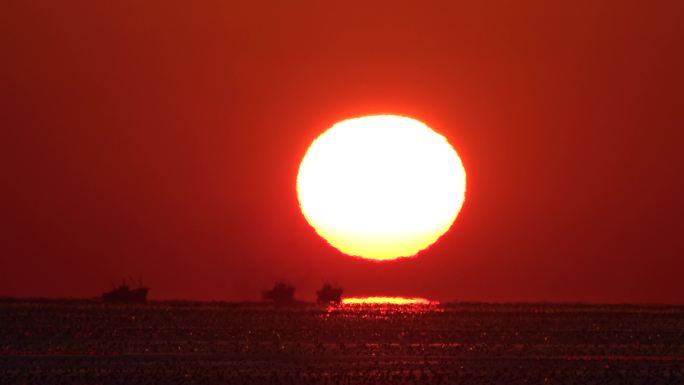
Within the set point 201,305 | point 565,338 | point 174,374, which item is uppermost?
point 201,305

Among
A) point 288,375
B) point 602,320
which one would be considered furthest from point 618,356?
point 602,320

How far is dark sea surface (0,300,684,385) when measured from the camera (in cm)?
Result: 5206

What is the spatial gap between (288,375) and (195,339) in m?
15.5

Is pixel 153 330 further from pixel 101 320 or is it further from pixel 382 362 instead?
pixel 382 362

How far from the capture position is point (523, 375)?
53.2 metres

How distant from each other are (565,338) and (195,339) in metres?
14.9

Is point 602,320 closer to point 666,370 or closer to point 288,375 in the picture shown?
point 666,370

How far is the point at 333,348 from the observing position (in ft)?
205

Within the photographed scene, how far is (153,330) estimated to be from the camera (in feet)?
240

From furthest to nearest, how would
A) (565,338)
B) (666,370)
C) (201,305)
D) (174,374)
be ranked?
1. (201,305)
2. (565,338)
3. (666,370)
4. (174,374)

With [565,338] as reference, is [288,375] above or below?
Result: below

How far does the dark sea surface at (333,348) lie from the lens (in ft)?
171

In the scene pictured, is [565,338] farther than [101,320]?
No

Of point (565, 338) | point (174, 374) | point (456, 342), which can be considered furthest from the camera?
point (565, 338)
